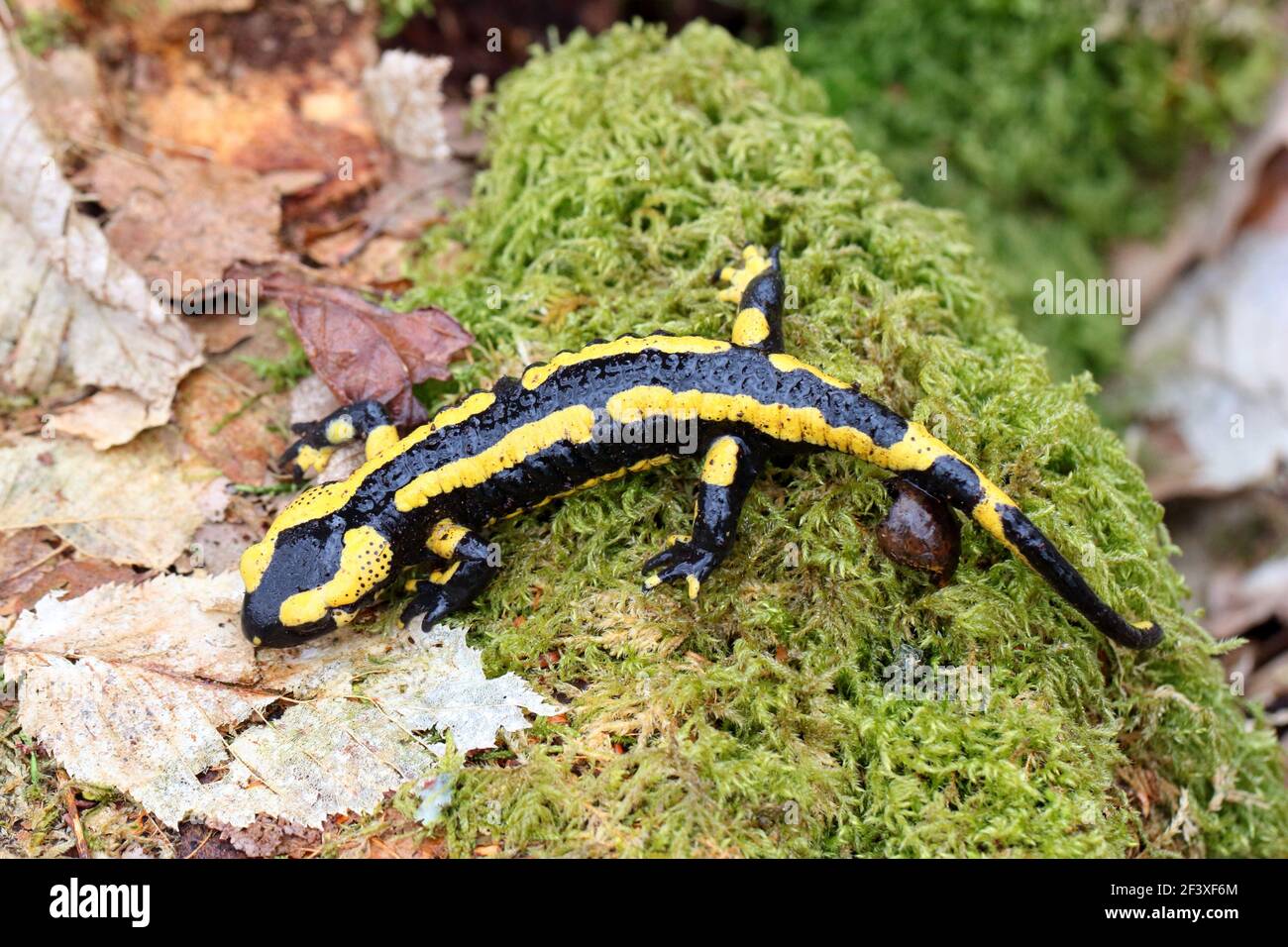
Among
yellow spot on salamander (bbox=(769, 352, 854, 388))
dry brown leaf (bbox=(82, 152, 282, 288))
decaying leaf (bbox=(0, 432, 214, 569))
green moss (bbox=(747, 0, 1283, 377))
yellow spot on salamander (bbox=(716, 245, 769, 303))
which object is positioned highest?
green moss (bbox=(747, 0, 1283, 377))

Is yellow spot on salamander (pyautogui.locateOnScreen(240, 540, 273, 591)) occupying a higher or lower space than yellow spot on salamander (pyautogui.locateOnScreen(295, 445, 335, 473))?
lower

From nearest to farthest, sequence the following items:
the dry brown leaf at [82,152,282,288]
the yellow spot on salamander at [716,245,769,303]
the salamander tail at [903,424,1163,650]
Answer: the salamander tail at [903,424,1163,650] → the yellow spot on salamander at [716,245,769,303] → the dry brown leaf at [82,152,282,288]

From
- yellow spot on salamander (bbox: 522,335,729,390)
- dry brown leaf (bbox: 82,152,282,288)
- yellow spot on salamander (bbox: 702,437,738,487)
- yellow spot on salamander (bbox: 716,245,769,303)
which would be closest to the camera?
yellow spot on salamander (bbox: 702,437,738,487)

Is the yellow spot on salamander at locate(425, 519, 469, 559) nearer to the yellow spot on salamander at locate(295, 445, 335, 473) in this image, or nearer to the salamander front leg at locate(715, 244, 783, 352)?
the yellow spot on salamander at locate(295, 445, 335, 473)

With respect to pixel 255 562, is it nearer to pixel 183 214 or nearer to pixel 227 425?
pixel 227 425

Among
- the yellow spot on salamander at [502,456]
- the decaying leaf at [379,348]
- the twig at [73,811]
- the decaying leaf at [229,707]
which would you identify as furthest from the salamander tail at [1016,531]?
the twig at [73,811]

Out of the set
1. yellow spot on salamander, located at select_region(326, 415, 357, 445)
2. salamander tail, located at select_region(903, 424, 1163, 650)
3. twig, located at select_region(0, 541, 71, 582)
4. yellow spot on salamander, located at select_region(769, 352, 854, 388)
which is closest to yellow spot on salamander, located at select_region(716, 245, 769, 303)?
yellow spot on salamander, located at select_region(769, 352, 854, 388)

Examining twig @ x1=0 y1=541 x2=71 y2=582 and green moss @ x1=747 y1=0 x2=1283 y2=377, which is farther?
green moss @ x1=747 y1=0 x2=1283 y2=377

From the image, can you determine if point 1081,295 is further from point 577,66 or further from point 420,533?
point 420,533
